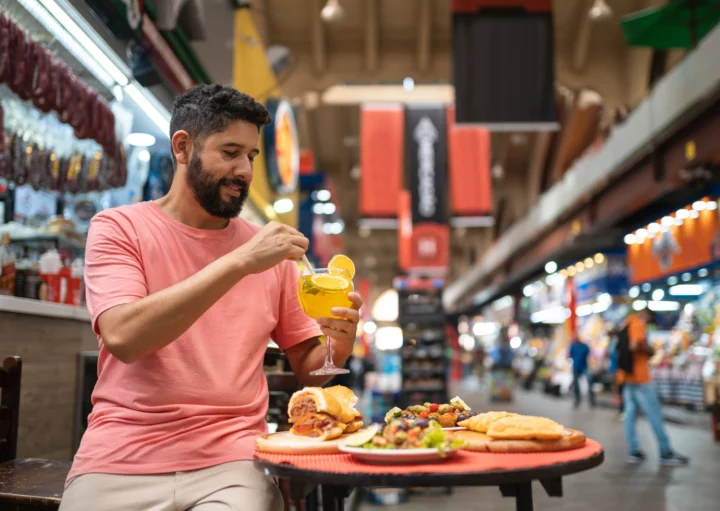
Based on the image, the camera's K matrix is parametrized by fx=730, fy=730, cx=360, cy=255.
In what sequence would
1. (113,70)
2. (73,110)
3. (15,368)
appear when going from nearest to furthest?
(15,368) → (73,110) → (113,70)

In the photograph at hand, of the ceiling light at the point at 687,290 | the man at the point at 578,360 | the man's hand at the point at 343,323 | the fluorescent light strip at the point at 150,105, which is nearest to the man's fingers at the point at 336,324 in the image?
the man's hand at the point at 343,323

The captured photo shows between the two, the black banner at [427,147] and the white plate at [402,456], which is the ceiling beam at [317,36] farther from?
the white plate at [402,456]

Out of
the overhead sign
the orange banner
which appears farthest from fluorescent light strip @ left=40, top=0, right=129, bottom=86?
the orange banner

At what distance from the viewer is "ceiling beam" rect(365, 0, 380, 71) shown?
13062 mm

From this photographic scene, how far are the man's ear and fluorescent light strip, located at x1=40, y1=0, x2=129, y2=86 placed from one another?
239 centimetres

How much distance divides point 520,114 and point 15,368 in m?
6.49

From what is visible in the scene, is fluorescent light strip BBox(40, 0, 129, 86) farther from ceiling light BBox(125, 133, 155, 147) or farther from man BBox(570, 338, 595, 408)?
man BBox(570, 338, 595, 408)

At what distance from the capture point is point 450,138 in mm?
13227

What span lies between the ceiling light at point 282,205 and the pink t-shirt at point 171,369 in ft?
25.5

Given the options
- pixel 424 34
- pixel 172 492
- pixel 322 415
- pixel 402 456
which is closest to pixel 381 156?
pixel 424 34

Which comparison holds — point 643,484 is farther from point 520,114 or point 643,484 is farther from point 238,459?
point 238,459

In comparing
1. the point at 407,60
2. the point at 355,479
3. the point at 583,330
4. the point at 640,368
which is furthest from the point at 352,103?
the point at 355,479

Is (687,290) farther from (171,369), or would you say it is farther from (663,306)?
(171,369)

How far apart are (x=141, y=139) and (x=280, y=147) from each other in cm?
281
